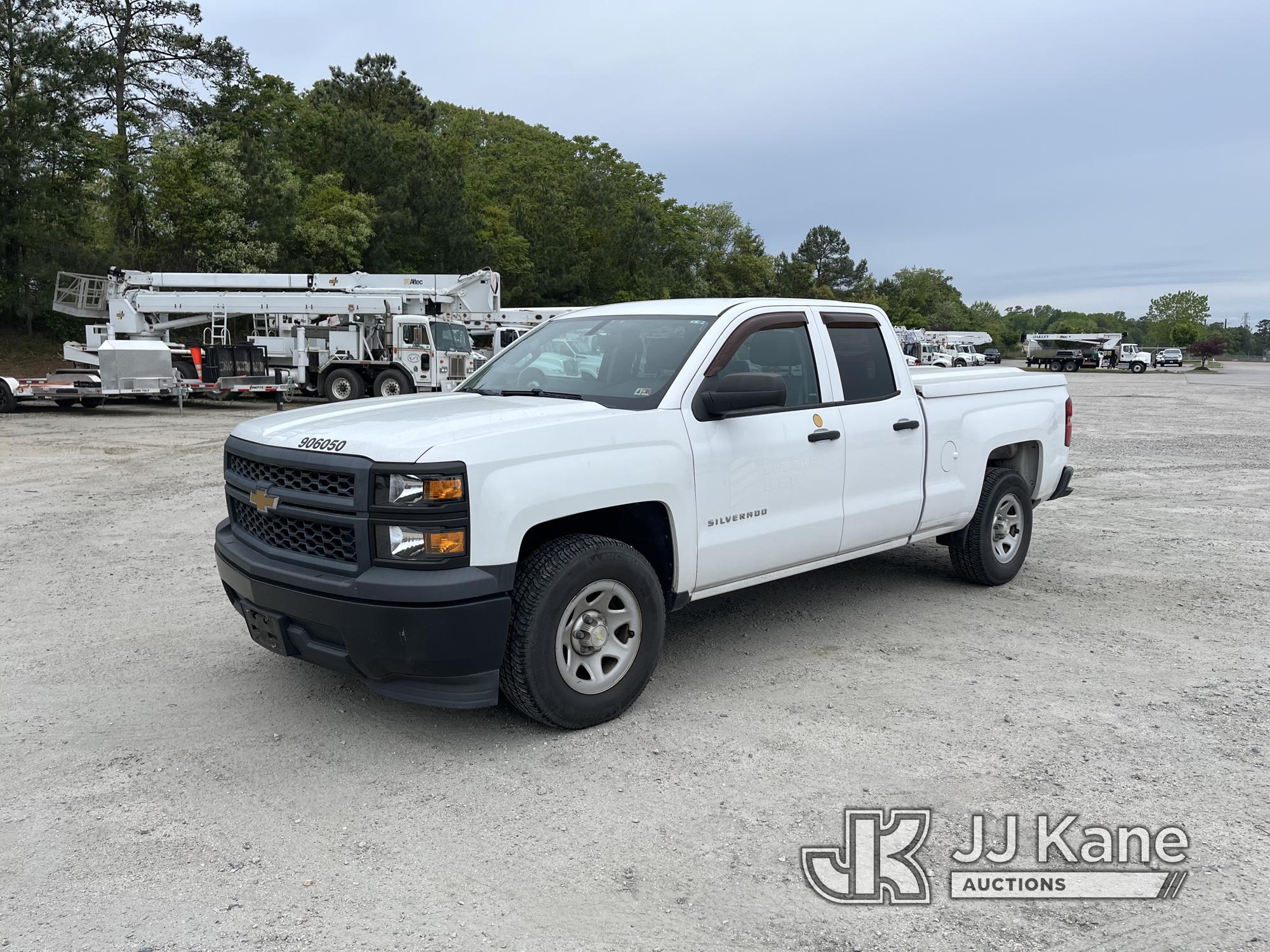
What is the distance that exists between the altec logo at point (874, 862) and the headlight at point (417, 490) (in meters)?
1.84

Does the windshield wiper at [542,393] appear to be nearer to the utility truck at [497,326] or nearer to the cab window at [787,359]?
the cab window at [787,359]

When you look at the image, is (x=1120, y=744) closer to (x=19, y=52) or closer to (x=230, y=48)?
(x=19, y=52)

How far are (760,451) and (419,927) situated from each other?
2747mm

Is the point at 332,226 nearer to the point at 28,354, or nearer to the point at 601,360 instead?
the point at 28,354

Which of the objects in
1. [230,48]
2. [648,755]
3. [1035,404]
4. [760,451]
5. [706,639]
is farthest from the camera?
[230,48]

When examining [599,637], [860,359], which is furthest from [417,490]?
[860,359]

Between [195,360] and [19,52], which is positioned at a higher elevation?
[19,52]

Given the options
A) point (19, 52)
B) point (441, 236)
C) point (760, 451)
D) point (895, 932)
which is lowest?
point (895, 932)

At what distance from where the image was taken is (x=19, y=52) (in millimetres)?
35406

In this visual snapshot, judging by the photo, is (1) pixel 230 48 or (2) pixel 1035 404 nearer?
(2) pixel 1035 404

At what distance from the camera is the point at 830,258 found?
120 meters

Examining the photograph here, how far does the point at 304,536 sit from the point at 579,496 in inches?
46.8

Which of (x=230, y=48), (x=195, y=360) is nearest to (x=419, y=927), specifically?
(x=195, y=360)

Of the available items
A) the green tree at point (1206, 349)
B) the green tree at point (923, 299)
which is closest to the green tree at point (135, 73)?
the green tree at point (1206, 349)
